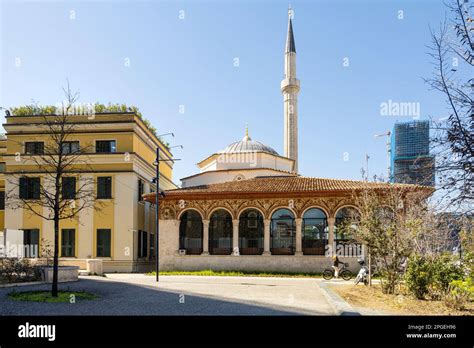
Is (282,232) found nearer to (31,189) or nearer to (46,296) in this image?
(46,296)

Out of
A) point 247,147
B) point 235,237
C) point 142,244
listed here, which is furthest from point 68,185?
point 247,147

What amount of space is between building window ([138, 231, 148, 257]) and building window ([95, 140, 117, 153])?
681cm

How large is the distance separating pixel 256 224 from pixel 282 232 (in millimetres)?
1907

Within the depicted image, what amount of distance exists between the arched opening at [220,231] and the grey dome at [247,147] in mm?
9922

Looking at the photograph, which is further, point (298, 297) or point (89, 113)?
point (89, 113)

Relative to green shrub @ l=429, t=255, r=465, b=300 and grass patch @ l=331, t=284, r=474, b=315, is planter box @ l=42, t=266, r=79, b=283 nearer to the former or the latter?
grass patch @ l=331, t=284, r=474, b=315

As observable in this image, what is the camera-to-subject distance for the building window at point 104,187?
33.2 m

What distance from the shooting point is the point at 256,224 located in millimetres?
30797

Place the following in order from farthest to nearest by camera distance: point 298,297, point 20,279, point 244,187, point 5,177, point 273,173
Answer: point 273,173 → point 5,177 → point 244,187 → point 20,279 → point 298,297

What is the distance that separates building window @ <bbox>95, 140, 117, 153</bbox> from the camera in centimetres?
3378
